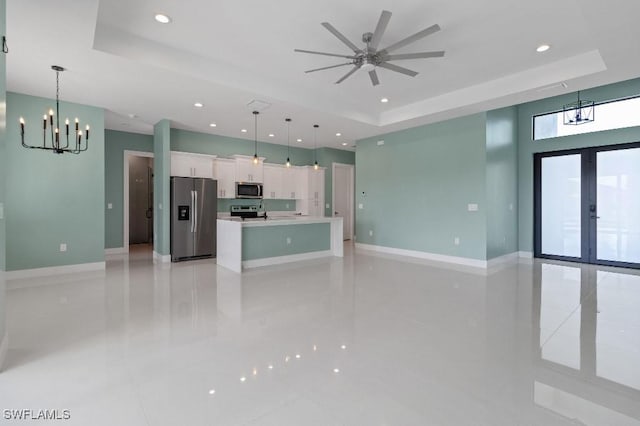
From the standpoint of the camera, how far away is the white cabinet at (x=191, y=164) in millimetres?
6598

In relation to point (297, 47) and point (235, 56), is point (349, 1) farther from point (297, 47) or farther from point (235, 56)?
point (235, 56)

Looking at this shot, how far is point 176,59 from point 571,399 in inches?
194

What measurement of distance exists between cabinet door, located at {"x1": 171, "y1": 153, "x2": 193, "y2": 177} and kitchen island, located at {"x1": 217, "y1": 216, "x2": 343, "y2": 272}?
5.15 ft

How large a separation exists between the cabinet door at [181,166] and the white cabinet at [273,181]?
197 centimetres

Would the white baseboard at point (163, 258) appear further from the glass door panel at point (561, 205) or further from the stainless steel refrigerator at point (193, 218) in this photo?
the glass door panel at point (561, 205)

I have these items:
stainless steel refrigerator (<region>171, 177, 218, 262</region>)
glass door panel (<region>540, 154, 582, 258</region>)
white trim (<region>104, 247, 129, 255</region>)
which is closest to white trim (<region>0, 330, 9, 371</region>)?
stainless steel refrigerator (<region>171, 177, 218, 262</region>)

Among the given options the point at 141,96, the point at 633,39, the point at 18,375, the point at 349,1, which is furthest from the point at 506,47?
the point at 18,375

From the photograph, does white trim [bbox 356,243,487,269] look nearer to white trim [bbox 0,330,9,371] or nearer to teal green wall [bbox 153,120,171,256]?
teal green wall [bbox 153,120,171,256]

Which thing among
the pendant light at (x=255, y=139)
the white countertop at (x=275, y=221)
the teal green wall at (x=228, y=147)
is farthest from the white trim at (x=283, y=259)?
the teal green wall at (x=228, y=147)

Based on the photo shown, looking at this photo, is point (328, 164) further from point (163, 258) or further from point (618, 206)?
point (618, 206)

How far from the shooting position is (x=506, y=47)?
381cm

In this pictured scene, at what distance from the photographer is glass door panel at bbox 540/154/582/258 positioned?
20.7 feet

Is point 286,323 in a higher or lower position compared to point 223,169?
lower

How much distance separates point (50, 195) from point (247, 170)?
3803mm
